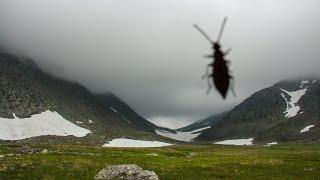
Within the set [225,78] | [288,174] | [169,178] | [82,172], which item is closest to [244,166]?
[288,174]

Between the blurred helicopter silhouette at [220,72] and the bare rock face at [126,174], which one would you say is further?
the bare rock face at [126,174]

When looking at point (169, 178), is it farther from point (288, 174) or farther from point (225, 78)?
point (225, 78)

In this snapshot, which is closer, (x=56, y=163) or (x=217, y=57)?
(x=217, y=57)

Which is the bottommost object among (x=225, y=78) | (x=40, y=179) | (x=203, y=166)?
(x=225, y=78)

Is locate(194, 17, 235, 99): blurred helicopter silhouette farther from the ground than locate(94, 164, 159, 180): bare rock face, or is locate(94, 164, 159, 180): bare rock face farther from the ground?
locate(94, 164, 159, 180): bare rock face

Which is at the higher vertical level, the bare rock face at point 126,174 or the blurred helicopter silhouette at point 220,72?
the bare rock face at point 126,174

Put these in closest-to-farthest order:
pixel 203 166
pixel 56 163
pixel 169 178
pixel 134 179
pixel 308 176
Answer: pixel 134 179 → pixel 169 178 → pixel 308 176 → pixel 56 163 → pixel 203 166

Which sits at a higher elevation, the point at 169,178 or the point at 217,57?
the point at 169,178

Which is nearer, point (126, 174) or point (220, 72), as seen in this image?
point (220, 72)

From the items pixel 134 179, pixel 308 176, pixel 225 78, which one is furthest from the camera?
pixel 308 176

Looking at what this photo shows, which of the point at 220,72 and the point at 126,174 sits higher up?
the point at 126,174

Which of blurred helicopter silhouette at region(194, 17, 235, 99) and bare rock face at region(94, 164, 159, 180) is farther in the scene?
bare rock face at region(94, 164, 159, 180)
